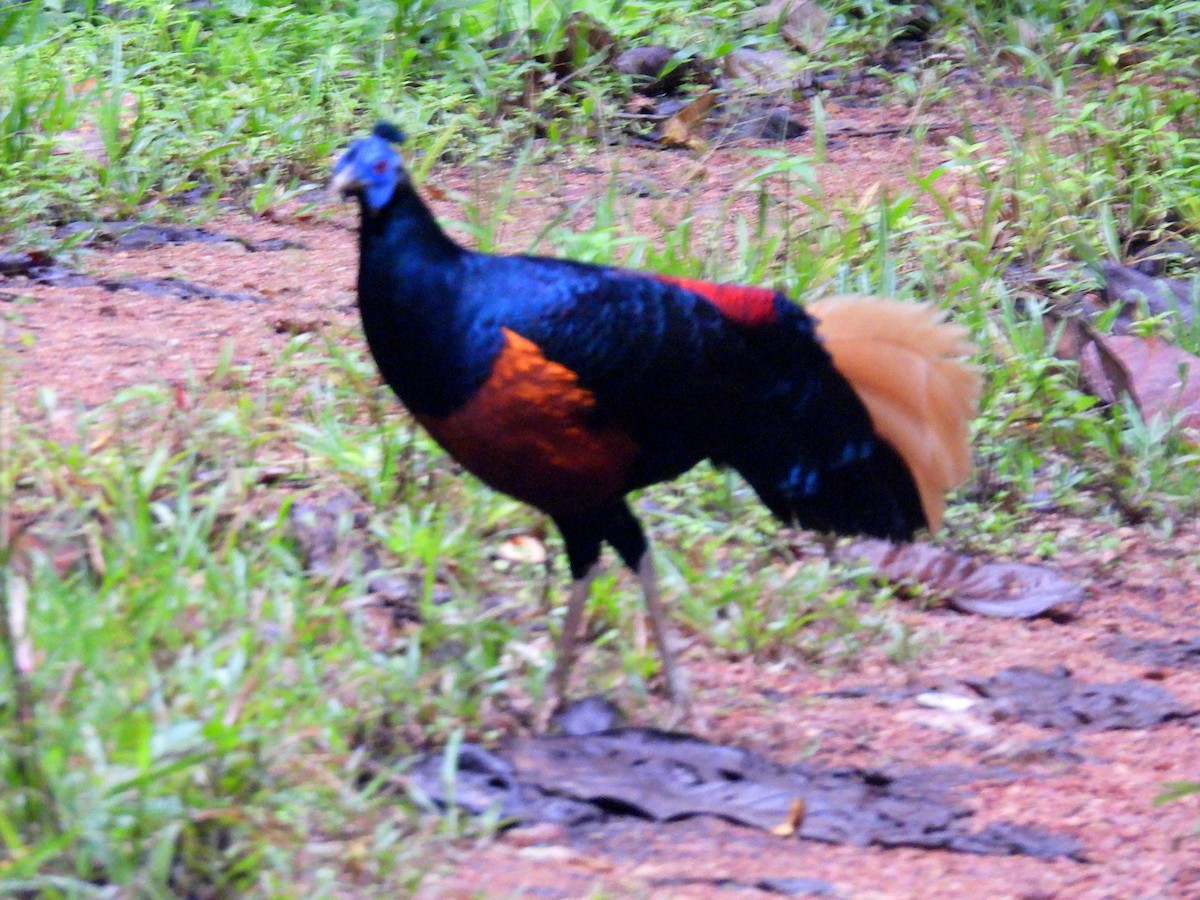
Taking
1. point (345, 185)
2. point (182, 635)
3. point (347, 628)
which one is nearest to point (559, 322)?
point (345, 185)

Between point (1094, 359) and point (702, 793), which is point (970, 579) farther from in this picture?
point (702, 793)

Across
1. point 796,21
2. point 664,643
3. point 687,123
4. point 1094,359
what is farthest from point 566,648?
point 796,21

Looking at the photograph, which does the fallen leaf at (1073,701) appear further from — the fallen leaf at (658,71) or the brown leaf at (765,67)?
the fallen leaf at (658,71)

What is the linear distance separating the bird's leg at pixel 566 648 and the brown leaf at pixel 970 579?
1.38 metres

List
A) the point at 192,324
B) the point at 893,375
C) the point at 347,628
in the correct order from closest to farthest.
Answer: the point at 347,628 < the point at 893,375 < the point at 192,324

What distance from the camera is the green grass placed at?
2721mm

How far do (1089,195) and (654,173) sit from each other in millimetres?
1980

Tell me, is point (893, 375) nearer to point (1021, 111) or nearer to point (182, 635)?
point (182, 635)

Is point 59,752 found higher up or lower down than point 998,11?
lower down

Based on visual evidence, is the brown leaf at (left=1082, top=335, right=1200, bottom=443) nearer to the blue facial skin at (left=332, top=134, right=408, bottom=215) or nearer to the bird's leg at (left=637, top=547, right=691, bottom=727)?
the bird's leg at (left=637, top=547, right=691, bottom=727)

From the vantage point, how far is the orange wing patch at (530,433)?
3.41 m

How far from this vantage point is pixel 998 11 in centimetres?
930

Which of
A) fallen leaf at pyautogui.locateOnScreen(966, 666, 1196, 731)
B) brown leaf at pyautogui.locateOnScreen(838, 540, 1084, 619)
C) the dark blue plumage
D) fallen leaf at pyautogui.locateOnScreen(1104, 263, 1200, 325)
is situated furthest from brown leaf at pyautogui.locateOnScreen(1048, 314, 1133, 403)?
the dark blue plumage

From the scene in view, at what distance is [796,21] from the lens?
30.4ft
